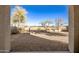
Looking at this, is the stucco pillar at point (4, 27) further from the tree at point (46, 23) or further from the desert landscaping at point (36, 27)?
the tree at point (46, 23)

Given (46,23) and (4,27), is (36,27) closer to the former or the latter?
(46,23)

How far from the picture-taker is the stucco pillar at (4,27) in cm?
2266

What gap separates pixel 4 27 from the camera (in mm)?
22781

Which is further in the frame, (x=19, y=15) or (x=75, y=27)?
(x=19, y=15)

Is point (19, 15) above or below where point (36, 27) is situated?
above

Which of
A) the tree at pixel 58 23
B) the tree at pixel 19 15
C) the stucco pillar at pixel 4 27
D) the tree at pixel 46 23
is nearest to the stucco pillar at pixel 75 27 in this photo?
the stucco pillar at pixel 4 27

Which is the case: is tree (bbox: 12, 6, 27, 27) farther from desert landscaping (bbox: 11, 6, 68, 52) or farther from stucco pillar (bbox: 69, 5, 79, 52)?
stucco pillar (bbox: 69, 5, 79, 52)

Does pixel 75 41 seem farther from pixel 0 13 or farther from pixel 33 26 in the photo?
pixel 33 26

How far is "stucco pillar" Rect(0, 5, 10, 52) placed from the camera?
22656mm

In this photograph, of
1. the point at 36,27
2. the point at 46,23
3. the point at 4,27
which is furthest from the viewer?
the point at 46,23

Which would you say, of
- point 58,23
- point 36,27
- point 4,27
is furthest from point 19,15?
point 4,27

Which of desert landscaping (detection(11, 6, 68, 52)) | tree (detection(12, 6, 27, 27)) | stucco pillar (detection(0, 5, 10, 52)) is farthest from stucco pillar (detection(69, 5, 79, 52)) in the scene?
tree (detection(12, 6, 27, 27))
